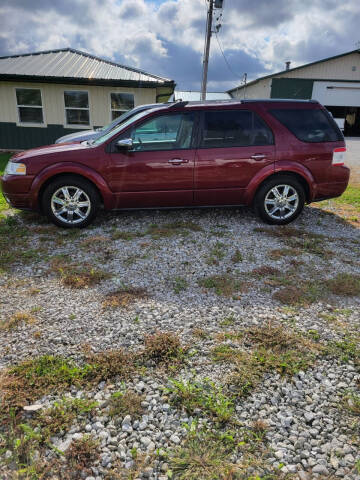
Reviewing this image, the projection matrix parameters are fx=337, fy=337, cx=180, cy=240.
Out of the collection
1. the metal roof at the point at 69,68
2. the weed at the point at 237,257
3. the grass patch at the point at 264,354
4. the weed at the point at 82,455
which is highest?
the metal roof at the point at 69,68

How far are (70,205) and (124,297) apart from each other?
7.76ft

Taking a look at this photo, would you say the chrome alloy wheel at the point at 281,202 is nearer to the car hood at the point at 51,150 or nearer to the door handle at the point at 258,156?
the door handle at the point at 258,156

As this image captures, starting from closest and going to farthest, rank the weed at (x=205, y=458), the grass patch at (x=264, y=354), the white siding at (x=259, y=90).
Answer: the weed at (x=205, y=458) < the grass patch at (x=264, y=354) < the white siding at (x=259, y=90)

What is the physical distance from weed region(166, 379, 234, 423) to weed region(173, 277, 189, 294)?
52.0 inches

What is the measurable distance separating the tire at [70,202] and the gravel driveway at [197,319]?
22 centimetres

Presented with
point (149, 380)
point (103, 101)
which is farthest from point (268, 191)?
point (103, 101)

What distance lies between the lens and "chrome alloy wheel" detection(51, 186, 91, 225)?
5113 mm

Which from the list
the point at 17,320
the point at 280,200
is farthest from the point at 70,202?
the point at 280,200

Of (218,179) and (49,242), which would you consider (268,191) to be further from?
(49,242)

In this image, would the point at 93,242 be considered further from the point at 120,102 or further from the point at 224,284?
the point at 120,102

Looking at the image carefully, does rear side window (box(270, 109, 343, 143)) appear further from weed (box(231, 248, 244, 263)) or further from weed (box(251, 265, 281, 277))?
weed (box(251, 265, 281, 277))

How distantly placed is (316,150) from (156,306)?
3709 millimetres

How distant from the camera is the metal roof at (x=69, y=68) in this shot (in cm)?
1305

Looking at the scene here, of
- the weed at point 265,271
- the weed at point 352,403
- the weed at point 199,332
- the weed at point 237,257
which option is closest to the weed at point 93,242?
the weed at point 237,257
